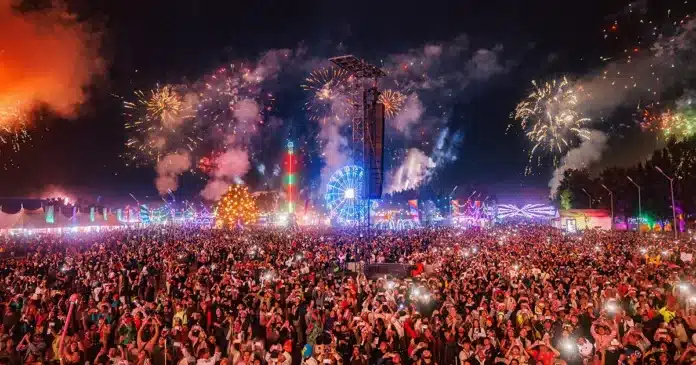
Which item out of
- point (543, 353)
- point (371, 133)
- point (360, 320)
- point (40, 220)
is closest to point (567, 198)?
point (371, 133)

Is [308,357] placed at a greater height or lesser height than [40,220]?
lesser

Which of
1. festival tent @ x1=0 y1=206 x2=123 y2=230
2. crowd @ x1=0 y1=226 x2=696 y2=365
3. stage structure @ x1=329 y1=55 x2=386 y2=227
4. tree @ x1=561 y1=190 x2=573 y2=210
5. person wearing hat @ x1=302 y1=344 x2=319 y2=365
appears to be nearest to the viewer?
person wearing hat @ x1=302 y1=344 x2=319 y2=365

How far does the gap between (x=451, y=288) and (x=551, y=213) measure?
237ft

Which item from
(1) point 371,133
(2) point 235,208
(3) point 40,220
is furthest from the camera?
(2) point 235,208

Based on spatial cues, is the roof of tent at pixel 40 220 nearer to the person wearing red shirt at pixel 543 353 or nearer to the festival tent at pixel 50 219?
the festival tent at pixel 50 219

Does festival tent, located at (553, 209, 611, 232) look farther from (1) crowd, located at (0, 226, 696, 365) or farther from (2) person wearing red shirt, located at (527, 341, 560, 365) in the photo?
(2) person wearing red shirt, located at (527, 341, 560, 365)

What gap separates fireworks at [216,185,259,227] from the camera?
81.1 meters

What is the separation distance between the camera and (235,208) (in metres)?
81.2

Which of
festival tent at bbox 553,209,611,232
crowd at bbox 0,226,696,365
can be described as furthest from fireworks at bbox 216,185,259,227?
crowd at bbox 0,226,696,365

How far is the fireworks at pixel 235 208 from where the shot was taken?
266 feet

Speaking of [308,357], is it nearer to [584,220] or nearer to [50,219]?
[50,219]

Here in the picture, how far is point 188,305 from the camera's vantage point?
1159 cm

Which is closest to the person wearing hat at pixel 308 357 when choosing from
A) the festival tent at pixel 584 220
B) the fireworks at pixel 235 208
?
the festival tent at pixel 584 220

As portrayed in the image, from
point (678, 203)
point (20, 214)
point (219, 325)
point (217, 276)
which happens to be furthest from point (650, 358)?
point (678, 203)
